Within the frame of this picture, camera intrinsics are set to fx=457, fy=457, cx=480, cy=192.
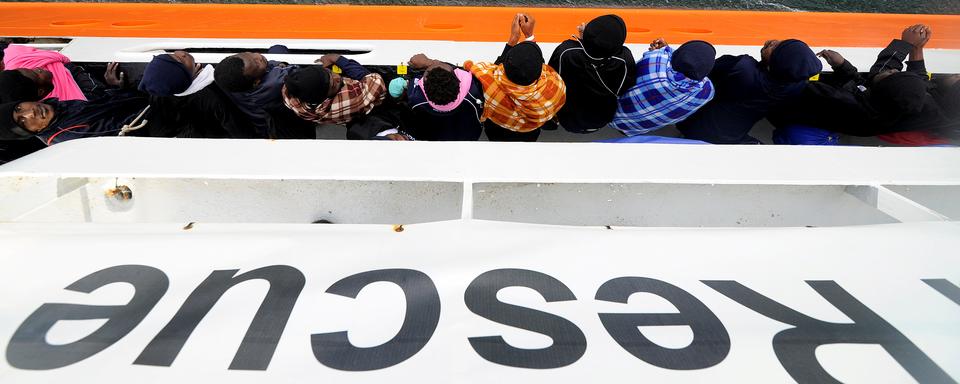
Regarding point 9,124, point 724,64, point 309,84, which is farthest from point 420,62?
point 9,124

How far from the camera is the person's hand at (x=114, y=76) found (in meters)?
2.22

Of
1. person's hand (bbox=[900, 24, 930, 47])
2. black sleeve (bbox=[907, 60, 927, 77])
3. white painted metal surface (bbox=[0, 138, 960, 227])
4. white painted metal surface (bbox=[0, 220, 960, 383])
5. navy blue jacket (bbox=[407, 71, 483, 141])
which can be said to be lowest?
white painted metal surface (bbox=[0, 220, 960, 383])

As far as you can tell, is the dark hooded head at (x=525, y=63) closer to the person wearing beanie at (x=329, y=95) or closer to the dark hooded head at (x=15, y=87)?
the person wearing beanie at (x=329, y=95)

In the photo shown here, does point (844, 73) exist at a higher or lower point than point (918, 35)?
lower

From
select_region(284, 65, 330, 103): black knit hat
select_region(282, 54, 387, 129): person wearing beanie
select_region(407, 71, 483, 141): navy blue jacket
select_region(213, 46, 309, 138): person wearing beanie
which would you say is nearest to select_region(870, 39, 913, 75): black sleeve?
select_region(407, 71, 483, 141): navy blue jacket

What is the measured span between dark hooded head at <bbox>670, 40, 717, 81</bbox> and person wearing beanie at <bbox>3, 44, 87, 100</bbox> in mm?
2613

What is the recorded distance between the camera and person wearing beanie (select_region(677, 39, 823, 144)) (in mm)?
1805

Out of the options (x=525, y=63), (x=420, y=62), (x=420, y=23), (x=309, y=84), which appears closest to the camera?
(x=525, y=63)

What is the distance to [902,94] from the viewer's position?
1.77 metres

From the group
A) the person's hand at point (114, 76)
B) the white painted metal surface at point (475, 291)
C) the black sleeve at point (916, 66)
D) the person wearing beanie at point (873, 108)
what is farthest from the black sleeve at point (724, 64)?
the person's hand at point (114, 76)

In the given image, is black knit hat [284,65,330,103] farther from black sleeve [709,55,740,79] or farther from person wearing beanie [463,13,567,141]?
black sleeve [709,55,740,79]

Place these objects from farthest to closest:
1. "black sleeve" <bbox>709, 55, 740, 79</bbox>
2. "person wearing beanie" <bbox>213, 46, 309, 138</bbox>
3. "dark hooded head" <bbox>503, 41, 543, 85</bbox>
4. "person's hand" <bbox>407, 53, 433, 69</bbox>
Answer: "person's hand" <bbox>407, 53, 433, 69</bbox>, "black sleeve" <bbox>709, 55, 740, 79</bbox>, "person wearing beanie" <bbox>213, 46, 309, 138</bbox>, "dark hooded head" <bbox>503, 41, 543, 85</bbox>

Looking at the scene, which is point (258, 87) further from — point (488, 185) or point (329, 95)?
point (488, 185)

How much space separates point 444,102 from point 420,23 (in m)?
1.21
